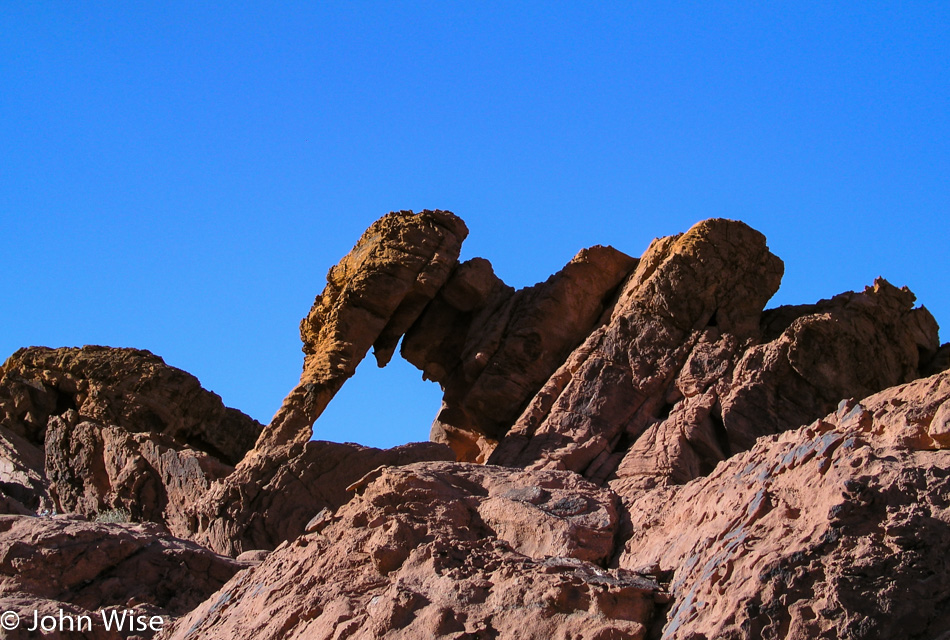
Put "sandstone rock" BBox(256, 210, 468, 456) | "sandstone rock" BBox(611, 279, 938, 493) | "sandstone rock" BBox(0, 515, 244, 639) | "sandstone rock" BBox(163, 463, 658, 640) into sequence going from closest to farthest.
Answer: "sandstone rock" BBox(163, 463, 658, 640) < "sandstone rock" BBox(0, 515, 244, 639) < "sandstone rock" BBox(611, 279, 938, 493) < "sandstone rock" BBox(256, 210, 468, 456)

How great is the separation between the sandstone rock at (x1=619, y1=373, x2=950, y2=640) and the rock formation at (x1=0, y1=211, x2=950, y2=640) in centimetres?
2

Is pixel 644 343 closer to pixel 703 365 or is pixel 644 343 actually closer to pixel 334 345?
pixel 703 365

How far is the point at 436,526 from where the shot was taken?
9906 mm

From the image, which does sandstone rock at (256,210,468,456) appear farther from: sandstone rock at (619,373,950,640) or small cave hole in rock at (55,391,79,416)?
sandstone rock at (619,373,950,640)

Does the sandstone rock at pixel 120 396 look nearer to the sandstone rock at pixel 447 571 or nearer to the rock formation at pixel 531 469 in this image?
the rock formation at pixel 531 469

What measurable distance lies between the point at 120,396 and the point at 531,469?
1298 cm

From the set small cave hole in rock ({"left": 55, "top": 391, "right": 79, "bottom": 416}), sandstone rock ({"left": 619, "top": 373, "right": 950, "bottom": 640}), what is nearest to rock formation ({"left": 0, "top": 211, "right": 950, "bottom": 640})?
sandstone rock ({"left": 619, "top": 373, "right": 950, "bottom": 640})

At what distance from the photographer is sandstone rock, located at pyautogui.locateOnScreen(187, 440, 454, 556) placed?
1786cm

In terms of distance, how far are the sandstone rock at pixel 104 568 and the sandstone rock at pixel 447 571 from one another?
5.16 feet

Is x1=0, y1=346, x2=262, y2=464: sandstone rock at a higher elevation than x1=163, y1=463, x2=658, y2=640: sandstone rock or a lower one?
higher

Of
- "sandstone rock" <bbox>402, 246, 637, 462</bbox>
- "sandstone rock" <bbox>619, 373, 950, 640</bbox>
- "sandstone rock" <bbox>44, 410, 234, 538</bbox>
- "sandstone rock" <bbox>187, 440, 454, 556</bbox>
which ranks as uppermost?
"sandstone rock" <bbox>402, 246, 637, 462</bbox>

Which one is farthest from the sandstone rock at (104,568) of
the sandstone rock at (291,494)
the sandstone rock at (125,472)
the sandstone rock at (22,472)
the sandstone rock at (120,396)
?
the sandstone rock at (120,396)

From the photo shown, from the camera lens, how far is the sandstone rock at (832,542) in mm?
6820

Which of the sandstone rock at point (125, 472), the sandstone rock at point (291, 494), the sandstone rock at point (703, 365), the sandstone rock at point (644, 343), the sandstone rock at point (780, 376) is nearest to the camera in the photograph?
the sandstone rock at point (291, 494)
